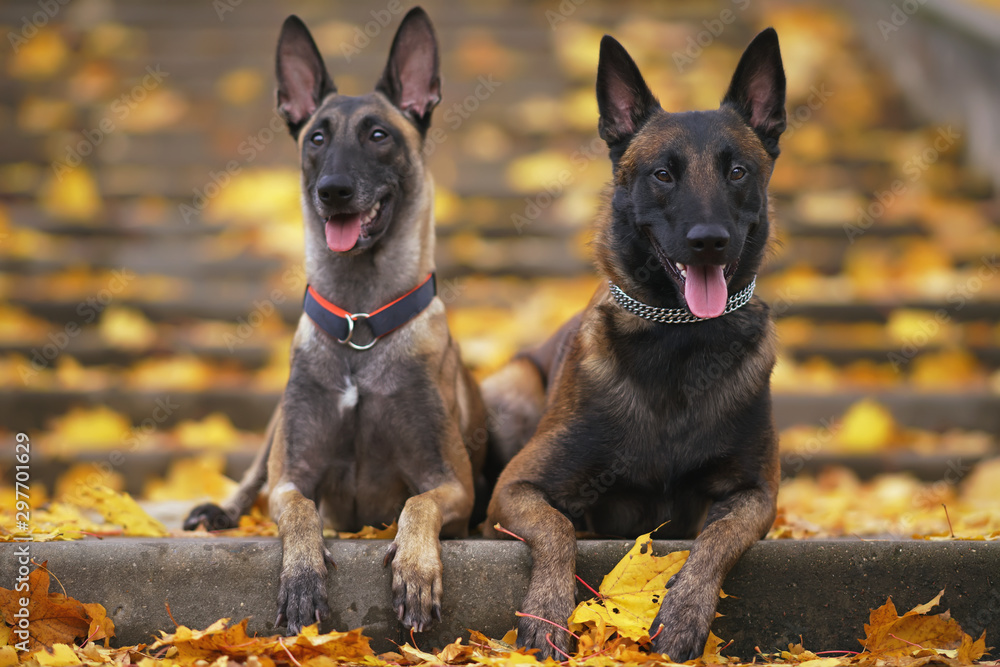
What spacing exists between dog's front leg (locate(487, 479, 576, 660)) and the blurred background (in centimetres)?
148

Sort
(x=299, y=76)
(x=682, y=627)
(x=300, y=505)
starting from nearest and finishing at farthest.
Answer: (x=682, y=627) → (x=300, y=505) → (x=299, y=76)

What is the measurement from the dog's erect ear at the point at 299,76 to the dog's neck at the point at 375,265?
23.4 inches

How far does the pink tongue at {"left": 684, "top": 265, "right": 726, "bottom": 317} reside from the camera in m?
3.45

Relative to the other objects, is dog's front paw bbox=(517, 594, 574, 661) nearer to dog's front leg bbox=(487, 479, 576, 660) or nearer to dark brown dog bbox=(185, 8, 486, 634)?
Result: dog's front leg bbox=(487, 479, 576, 660)

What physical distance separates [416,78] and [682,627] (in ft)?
9.21

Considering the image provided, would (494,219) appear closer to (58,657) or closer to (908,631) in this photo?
(908,631)

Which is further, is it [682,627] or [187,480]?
[187,480]

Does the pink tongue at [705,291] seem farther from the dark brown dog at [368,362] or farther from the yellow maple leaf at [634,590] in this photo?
the dark brown dog at [368,362]

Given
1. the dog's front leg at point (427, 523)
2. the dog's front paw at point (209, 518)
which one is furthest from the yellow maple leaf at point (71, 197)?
the dog's front leg at point (427, 523)

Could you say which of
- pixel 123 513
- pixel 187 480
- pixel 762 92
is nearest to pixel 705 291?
pixel 762 92

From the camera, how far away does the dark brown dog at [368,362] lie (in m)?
3.98

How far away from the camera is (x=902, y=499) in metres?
5.69

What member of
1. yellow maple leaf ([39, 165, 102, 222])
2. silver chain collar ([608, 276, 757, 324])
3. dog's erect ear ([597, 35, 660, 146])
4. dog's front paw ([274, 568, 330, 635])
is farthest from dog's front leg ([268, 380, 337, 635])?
yellow maple leaf ([39, 165, 102, 222])

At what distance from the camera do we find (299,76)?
4.55 metres
